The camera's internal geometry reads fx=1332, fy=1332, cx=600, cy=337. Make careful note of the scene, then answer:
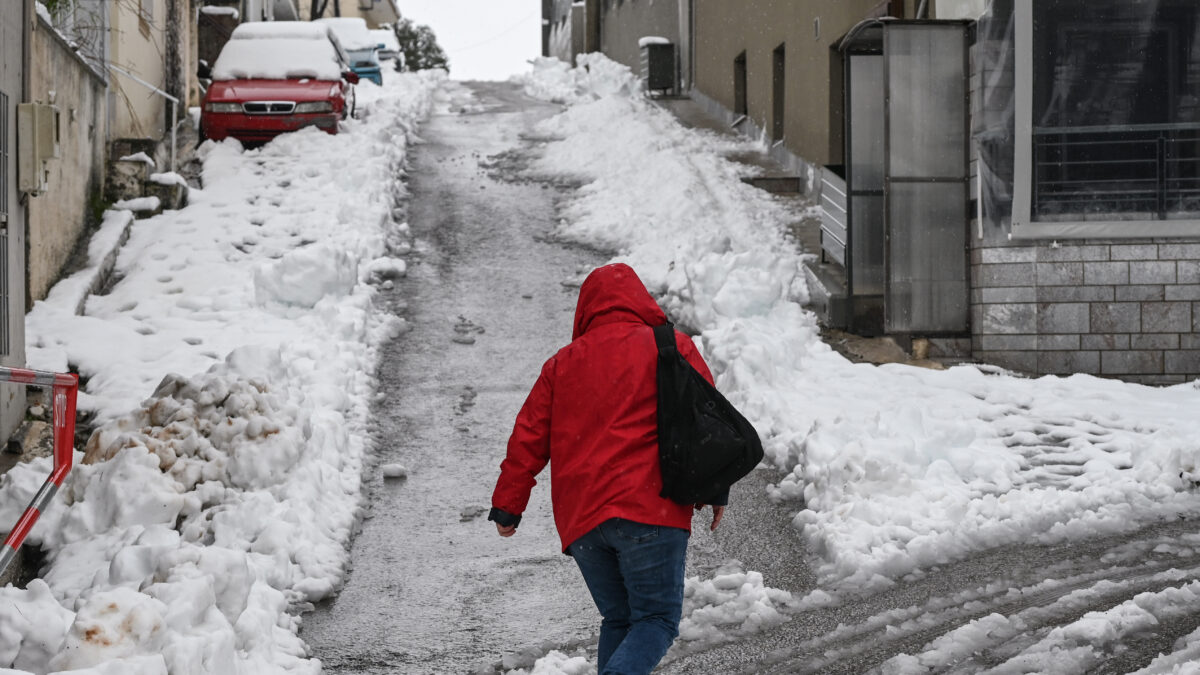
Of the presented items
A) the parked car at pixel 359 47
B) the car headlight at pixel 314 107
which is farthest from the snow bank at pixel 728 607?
the parked car at pixel 359 47

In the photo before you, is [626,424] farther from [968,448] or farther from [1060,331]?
[1060,331]

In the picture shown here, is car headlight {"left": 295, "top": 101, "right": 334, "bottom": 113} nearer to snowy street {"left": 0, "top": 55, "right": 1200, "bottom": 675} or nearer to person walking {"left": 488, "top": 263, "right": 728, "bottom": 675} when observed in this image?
snowy street {"left": 0, "top": 55, "right": 1200, "bottom": 675}

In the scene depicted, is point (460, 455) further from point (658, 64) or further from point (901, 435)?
point (658, 64)

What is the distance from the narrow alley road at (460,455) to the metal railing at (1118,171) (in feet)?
13.6

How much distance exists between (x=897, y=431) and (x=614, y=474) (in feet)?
14.1

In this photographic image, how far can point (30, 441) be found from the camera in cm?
804

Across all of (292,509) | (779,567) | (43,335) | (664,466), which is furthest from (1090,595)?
(43,335)

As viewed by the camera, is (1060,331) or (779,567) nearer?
(779,567)

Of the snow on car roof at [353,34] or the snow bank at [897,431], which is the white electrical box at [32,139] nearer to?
the snow bank at [897,431]

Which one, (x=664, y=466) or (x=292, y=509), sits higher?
(x=664, y=466)

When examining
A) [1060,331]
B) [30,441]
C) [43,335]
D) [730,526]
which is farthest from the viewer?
[1060,331]

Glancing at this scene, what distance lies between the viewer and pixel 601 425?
13.9 feet

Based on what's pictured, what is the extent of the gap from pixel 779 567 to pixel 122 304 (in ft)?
22.3

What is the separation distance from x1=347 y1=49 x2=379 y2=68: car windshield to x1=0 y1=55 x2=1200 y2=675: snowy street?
20995mm
